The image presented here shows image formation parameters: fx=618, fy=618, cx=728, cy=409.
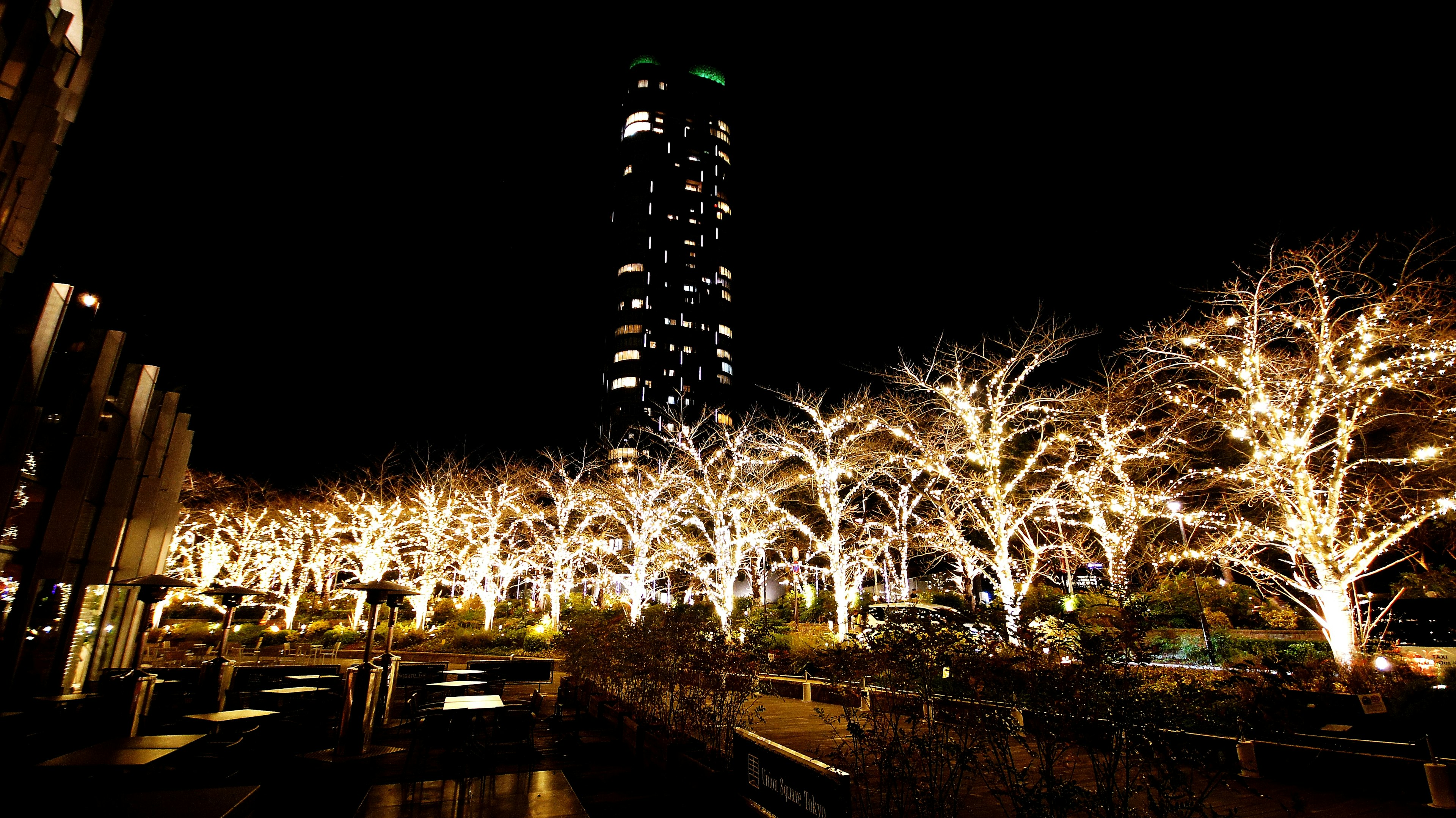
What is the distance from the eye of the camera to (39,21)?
938 cm

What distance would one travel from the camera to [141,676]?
8.85 m

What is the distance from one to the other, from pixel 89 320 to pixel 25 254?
4.80ft

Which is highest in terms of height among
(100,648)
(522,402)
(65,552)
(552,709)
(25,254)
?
(522,402)

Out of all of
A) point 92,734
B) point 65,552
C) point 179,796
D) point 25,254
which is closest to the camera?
point 179,796

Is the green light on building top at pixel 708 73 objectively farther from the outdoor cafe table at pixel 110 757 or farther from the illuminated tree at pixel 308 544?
the outdoor cafe table at pixel 110 757

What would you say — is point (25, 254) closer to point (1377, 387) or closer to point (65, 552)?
point (65, 552)

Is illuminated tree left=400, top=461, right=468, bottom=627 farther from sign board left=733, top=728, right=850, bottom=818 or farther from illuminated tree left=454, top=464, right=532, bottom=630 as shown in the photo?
sign board left=733, top=728, right=850, bottom=818

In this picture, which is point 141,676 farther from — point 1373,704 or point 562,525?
point 562,525

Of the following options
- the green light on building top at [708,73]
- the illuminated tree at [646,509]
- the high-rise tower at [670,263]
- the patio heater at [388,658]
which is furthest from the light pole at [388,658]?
the green light on building top at [708,73]

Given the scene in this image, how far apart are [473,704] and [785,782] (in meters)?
4.73

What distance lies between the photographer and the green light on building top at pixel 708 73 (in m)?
121

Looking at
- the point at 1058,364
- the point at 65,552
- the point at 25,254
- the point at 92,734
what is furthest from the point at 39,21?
the point at 1058,364

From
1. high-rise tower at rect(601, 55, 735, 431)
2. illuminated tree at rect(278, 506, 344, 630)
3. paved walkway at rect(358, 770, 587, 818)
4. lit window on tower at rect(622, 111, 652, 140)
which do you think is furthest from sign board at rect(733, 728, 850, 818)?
lit window on tower at rect(622, 111, 652, 140)

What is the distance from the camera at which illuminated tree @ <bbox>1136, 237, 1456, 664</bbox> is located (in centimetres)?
1081
